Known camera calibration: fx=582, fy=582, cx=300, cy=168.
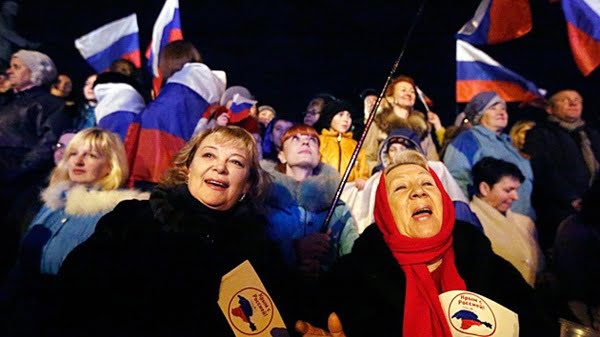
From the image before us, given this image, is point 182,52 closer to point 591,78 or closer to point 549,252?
point 549,252

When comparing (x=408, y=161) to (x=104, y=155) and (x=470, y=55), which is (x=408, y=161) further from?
(x=470, y=55)

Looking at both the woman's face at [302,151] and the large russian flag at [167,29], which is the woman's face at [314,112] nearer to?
the woman's face at [302,151]

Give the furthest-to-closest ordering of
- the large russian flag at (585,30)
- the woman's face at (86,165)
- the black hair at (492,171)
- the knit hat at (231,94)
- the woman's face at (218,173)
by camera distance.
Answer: the knit hat at (231,94)
the large russian flag at (585,30)
the black hair at (492,171)
the woman's face at (86,165)
the woman's face at (218,173)

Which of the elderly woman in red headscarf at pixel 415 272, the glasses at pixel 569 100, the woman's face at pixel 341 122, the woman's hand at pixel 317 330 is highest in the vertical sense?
the glasses at pixel 569 100

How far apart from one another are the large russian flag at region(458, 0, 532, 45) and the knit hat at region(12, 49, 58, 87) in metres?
3.75

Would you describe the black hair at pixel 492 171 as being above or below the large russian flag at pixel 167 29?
below

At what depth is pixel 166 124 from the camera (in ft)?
13.5

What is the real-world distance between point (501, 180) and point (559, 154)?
1134 millimetres

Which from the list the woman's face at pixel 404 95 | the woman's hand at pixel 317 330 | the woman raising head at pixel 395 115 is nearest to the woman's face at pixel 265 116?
the woman raising head at pixel 395 115

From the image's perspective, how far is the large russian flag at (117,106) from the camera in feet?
14.0

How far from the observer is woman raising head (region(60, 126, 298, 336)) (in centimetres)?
244

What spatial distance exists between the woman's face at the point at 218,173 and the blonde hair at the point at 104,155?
37.7 inches

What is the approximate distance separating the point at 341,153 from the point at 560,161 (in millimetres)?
1974

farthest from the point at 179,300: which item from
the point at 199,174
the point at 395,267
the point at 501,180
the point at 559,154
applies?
the point at 559,154
